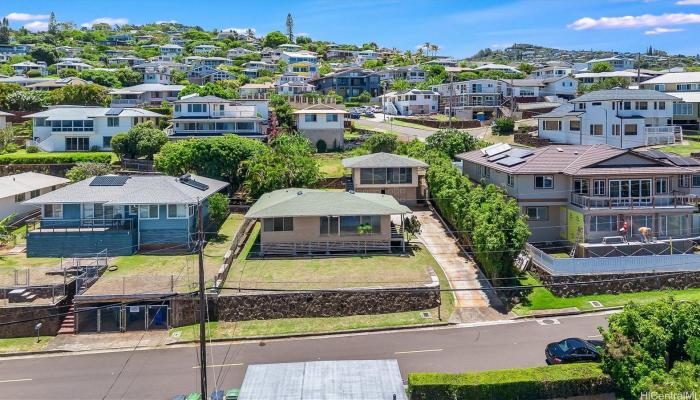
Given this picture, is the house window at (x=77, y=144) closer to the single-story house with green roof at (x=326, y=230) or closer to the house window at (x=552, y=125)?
the single-story house with green roof at (x=326, y=230)

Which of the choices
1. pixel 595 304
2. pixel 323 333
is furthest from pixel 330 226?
pixel 595 304

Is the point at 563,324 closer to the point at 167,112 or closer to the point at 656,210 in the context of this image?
the point at 656,210

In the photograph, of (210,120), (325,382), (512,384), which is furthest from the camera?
(210,120)

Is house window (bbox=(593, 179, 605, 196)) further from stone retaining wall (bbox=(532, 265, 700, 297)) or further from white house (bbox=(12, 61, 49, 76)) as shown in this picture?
white house (bbox=(12, 61, 49, 76))

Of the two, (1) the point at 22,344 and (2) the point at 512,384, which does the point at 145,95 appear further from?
(2) the point at 512,384

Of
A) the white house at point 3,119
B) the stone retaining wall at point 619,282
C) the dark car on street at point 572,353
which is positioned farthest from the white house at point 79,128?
the dark car on street at point 572,353

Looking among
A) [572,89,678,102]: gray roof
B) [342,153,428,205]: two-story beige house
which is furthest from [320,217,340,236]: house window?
[572,89,678,102]: gray roof
